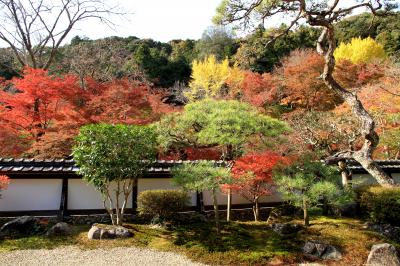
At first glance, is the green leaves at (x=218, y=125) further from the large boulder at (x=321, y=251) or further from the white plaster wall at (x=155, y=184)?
the large boulder at (x=321, y=251)

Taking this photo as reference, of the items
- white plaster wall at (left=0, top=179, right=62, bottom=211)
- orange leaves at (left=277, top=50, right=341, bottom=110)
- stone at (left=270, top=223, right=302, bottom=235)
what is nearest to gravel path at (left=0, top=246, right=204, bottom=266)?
white plaster wall at (left=0, top=179, right=62, bottom=211)

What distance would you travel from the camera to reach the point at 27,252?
28.1 feet

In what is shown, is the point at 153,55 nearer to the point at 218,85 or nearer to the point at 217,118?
the point at 218,85

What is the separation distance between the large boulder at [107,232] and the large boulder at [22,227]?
1538 millimetres

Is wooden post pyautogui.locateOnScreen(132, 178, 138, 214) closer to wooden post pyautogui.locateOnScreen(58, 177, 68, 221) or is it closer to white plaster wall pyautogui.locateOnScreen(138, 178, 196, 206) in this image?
white plaster wall pyautogui.locateOnScreen(138, 178, 196, 206)

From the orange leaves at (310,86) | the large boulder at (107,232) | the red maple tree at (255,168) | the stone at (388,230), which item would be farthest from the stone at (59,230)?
the orange leaves at (310,86)

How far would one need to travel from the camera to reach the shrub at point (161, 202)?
10.6 m

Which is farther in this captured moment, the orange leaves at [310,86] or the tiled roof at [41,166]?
the orange leaves at [310,86]

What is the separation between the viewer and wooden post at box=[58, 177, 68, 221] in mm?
11109

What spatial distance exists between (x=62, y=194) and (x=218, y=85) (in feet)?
73.7

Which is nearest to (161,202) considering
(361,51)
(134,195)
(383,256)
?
(134,195)

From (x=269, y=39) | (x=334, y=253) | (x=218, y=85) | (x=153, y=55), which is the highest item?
(x=153, y=55)

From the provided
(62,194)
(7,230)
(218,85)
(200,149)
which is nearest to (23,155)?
(62,194)

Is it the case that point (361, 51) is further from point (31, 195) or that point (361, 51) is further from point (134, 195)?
point (31, 195)
